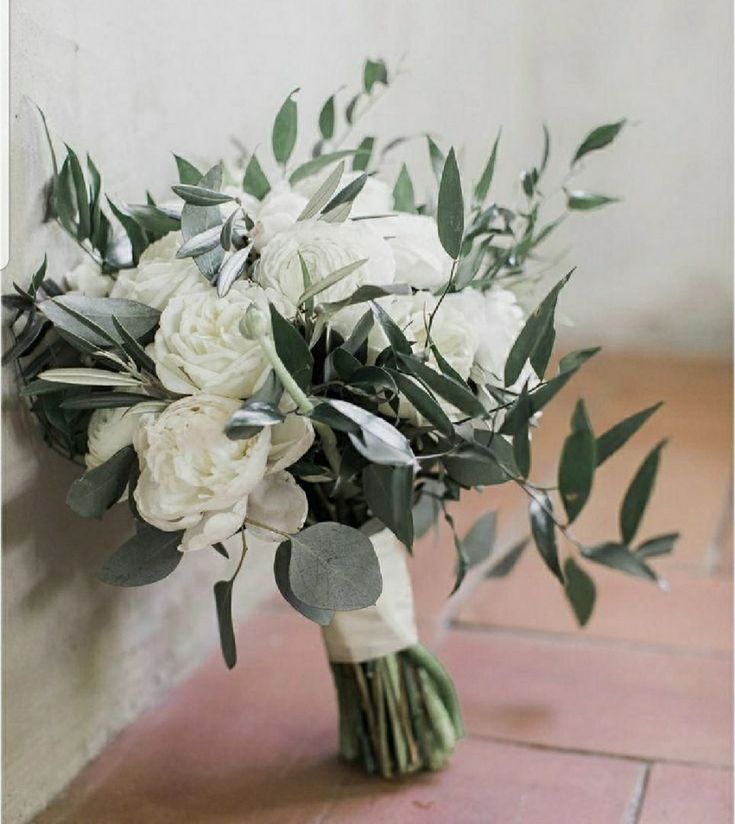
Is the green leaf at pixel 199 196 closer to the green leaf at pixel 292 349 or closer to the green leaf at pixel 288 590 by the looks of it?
the green leaf at pixel 292 349

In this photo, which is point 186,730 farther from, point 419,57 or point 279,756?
point 419,57

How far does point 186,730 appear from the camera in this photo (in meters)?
1.20

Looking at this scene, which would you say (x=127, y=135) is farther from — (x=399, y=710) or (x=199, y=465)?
(x=399, y=710)

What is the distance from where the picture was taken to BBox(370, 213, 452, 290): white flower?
906mm

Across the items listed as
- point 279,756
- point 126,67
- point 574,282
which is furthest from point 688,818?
point 574,282

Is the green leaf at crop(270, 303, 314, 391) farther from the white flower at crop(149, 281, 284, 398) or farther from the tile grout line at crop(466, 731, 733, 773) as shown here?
the tile grout line at crop(466, 731, 733, 773)

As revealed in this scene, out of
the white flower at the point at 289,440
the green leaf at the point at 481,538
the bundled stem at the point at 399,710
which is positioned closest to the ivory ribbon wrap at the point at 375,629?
the bundled stem at the point at 399,710

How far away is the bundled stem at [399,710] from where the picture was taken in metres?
1.07

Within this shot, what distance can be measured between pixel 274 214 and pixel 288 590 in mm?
312

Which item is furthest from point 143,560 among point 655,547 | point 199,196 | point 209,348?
point 655,547

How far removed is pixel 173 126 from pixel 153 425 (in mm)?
460

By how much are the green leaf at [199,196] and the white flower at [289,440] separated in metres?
0.17

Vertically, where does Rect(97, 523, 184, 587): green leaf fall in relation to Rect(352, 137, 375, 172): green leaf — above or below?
below

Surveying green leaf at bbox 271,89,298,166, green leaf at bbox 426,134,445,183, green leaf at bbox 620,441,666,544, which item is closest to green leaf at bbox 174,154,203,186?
green leaf at bbox 271,89,298,166
